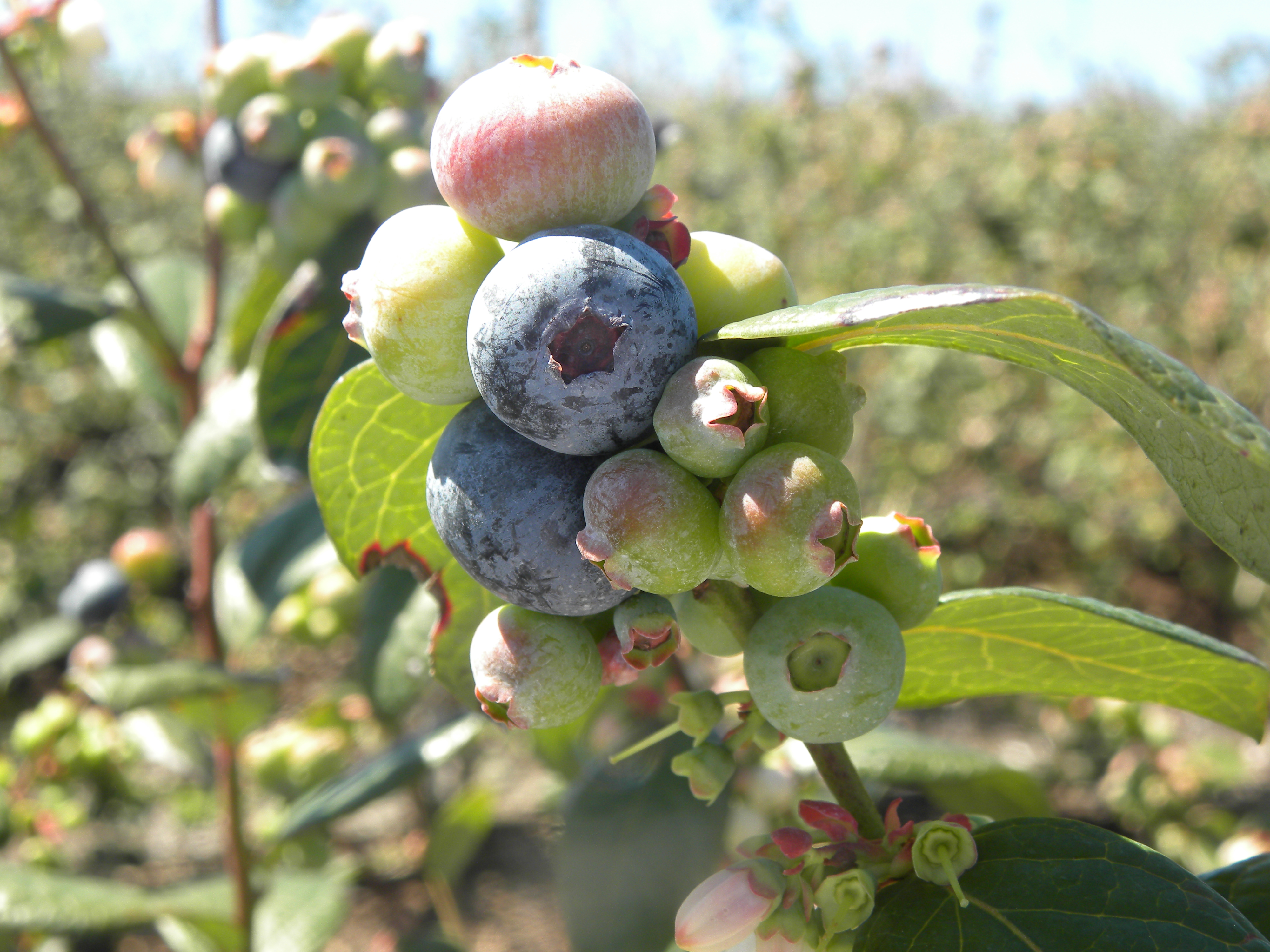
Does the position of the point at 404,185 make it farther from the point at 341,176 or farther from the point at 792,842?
the point at 792,842

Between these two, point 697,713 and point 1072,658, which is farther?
point 1072,658

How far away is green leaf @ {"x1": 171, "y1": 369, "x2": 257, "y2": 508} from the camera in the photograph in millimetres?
1365

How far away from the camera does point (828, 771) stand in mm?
562

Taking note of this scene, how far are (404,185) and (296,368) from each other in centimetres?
27

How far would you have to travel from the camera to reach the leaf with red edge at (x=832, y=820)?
56cm

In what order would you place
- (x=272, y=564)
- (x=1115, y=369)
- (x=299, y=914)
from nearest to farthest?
(x=1115, y=369), (x=272, y=564), (x=299, y=914)

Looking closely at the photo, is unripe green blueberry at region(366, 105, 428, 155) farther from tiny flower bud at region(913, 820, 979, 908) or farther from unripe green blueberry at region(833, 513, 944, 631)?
tiny flower bud at region(913, 820, 979, 908)

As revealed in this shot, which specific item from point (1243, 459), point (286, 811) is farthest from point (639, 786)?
point (286, 811)

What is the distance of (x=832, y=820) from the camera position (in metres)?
0.56

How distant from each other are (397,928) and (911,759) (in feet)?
6.15

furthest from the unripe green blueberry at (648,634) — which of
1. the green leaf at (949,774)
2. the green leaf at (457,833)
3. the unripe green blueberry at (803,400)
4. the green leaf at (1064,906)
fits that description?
the green leaf at (457,833)

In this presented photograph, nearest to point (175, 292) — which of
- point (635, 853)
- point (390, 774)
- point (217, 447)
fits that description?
point (217, 447)

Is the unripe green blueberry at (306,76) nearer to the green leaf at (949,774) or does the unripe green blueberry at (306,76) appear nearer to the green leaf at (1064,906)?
the green leaf at (949,774)

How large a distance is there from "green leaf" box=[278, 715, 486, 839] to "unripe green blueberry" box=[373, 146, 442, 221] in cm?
65
